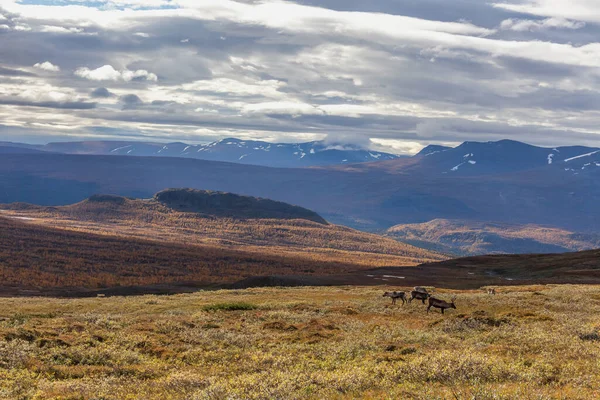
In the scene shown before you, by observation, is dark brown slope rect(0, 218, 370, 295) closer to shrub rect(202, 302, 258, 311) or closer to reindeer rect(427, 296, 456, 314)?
shrub rect(202, 302, 258, 311)

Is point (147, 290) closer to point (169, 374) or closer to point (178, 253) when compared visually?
point (169, 374)

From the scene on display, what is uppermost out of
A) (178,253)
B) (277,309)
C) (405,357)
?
(405,357)

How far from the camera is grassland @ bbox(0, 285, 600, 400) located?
16.2 meters

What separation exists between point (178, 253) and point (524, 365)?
131 meters

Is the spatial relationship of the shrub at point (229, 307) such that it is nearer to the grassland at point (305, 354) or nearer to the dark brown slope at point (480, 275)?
the grassland at point (305, 354)

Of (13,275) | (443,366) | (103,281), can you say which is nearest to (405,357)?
(443,366)

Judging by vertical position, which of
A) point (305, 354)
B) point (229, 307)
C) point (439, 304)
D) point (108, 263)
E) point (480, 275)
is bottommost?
point (108, 263)

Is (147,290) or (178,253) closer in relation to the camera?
(147,290)

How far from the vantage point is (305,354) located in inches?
866

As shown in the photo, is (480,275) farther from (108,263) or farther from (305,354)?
(108,263)

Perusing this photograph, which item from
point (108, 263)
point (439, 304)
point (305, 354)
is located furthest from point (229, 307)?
point (108, 263)

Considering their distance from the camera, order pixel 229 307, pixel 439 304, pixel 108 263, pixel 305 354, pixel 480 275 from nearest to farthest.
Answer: pixel 305 354, pixel 439 304, pixel 229 307, pixel 480 275, pixel 108 263

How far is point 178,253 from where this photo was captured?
472 feet

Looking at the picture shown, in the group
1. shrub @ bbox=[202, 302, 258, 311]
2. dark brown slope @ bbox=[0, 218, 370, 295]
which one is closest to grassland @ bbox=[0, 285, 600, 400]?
shrub @ bbox=[202, 302, 258, 311]
